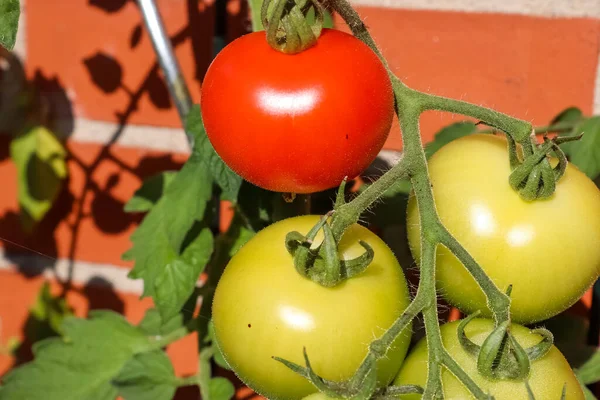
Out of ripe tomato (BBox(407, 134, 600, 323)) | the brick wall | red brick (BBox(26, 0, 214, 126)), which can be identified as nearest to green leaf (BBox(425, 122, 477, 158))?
the brick wall

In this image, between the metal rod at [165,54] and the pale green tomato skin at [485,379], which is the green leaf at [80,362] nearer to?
the metal rod at [165,54]

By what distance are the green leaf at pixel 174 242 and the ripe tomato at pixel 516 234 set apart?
0.49 feet

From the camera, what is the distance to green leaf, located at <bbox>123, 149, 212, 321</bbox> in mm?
426

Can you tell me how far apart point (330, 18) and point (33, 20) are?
0.37m

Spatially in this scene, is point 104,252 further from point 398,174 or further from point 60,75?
point 398,174

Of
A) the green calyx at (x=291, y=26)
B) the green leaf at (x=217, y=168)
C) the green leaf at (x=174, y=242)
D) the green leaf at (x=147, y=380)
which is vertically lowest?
the green leaf at (x=147, y=380)

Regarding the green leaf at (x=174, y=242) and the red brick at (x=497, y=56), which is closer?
the green leaf at (x=174, y=242)

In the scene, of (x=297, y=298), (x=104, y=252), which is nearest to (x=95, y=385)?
(x=104, y=252)

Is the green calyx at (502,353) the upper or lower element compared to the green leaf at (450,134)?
upper

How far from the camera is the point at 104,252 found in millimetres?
727

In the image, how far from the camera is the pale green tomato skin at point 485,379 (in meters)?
0.30

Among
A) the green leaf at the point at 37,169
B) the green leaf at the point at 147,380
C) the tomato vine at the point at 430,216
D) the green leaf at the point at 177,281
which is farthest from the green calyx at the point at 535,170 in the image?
the green leaf at the point at 37,169

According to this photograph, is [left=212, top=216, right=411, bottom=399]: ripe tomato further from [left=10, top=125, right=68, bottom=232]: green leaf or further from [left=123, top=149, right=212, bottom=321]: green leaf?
[left=10, top=125, right=68, bottom=232]: green leaf

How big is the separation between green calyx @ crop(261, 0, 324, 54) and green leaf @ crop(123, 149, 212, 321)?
134 mm
